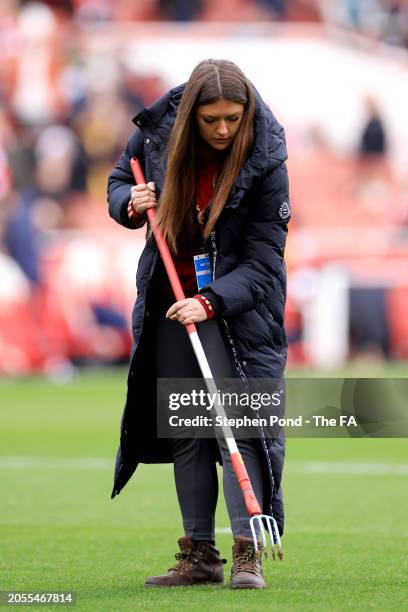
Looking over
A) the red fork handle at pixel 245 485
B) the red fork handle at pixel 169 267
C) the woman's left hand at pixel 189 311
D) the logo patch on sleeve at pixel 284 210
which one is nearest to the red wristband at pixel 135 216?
the red fork handle at pixel 169 267

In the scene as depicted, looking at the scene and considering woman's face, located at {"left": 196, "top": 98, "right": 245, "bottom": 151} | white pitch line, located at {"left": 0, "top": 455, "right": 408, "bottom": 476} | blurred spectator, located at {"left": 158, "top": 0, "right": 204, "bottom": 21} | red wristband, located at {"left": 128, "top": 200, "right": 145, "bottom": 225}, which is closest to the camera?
woman's face, located at {"left": 196, "top": 98, "right": 245, "bottom": 151}

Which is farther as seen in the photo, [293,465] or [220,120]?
[293,465]

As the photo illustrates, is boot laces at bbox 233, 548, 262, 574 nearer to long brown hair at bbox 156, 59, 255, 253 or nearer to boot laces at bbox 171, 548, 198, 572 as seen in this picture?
boot laces at bbox 171, 548, 198, 572

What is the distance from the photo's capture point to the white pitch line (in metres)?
10.5

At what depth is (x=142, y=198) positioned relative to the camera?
5.52m

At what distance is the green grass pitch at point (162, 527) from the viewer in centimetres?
533

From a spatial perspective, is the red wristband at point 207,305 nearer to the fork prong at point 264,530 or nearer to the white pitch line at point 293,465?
the fork prong at point 264,530

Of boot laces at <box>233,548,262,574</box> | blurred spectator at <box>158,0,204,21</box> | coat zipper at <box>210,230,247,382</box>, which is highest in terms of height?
blurred spectator at <box>158,0,204,21</box>

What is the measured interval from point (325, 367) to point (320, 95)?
6421 millimetres

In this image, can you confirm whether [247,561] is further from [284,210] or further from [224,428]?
[284,210]

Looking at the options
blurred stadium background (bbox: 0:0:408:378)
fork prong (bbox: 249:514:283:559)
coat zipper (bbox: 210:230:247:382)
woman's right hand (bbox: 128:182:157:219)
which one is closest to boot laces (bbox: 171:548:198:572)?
fork prong (bbox: 249:514:283:559)

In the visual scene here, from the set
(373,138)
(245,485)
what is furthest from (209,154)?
(373,138)

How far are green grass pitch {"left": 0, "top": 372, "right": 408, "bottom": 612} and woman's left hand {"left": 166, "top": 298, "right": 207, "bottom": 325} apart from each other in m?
1.00

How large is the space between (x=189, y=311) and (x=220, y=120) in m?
0.70
